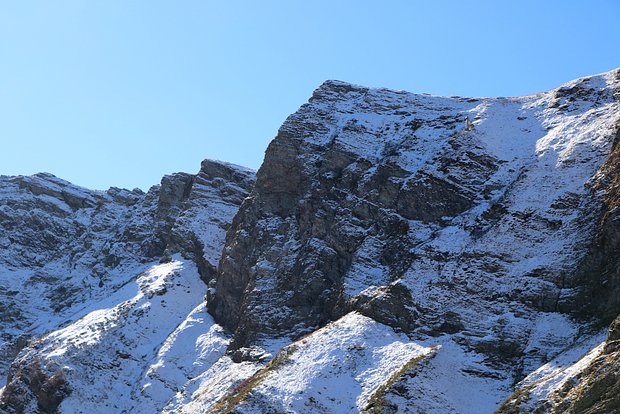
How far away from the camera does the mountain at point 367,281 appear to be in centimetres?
6056

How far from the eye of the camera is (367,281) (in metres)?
73.6

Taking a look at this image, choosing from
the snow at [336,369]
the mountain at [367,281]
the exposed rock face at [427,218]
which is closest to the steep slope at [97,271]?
the mountain at [367,281]

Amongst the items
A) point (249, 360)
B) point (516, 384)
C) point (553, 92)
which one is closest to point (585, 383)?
point (516, 384)

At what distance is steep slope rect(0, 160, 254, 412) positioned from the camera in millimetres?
80712

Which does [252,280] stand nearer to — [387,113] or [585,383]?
[387,113]

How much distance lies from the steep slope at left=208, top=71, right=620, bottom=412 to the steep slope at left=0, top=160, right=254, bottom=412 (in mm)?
8783

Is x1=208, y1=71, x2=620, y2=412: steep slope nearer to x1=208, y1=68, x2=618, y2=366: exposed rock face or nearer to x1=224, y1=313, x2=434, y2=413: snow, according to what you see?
x1=208, y1=68, x2=618, y2=366: exposed rock face

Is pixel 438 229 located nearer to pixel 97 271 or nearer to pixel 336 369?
pixel 336 369

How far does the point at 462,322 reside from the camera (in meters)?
64.8

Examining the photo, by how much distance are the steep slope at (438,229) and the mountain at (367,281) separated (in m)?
0.19

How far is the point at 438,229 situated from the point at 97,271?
2083 inches

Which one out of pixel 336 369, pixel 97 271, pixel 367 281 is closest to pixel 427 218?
pixel 367 281

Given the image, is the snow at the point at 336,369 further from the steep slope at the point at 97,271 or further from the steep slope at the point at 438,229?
the steep slope at the point at 97,271

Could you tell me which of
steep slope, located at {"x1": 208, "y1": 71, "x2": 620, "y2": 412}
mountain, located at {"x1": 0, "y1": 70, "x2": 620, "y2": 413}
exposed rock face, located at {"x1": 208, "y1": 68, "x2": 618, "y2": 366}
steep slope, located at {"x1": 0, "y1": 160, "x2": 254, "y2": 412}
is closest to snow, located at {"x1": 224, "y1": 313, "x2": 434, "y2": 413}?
mountain, located at {"x1": 0, "y1": 70, "x2": 620, "y2": 413}
